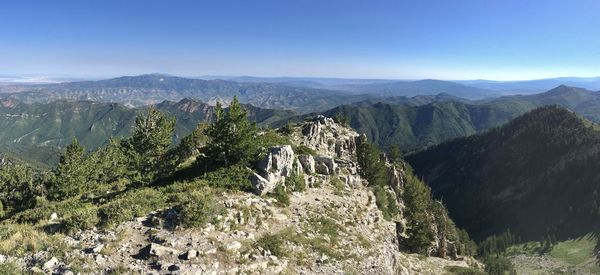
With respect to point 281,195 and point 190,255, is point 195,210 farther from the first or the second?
point 281,195

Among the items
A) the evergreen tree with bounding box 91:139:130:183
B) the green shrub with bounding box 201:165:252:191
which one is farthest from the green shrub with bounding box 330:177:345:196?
the evergreen tree with bounding box 91:139:130:183

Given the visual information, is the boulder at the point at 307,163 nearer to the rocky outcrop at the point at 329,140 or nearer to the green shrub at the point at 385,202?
the green shrub at the point at 385,202

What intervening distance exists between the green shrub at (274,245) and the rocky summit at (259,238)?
8 centimetres

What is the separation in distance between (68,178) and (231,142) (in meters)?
33.2

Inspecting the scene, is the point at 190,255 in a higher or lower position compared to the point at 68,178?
higher

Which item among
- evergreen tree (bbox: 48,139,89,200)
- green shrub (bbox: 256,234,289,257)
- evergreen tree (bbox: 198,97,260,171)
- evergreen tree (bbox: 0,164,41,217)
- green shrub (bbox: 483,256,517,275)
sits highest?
evergreen tree (bbox: 198,97,260,171)

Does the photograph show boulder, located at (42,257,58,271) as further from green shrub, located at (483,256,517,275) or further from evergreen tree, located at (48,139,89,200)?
green shrub, located at (483,256,517,275)

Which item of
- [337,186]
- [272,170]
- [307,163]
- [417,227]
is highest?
[272,170]

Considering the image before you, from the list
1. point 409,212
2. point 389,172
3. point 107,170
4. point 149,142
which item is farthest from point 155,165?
point 389,172

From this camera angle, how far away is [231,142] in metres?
45.0

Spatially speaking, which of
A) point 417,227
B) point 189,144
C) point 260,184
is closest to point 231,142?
point 260,184

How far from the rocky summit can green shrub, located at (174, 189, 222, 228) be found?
1.18 ft

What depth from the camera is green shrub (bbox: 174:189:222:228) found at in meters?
27.6

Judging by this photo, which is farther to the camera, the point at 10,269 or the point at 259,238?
the point at 259,238
